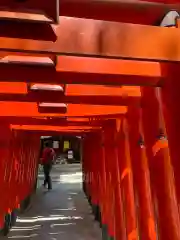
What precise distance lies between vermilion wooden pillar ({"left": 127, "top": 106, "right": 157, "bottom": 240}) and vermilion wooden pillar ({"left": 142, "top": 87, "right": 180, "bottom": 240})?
643mm

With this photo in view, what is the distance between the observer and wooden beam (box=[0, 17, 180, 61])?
1461mm

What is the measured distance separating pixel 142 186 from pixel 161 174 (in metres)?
0.83

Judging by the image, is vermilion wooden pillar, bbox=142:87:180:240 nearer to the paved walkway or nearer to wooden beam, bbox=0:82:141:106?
wooden beam, bbox=0:82:141:106

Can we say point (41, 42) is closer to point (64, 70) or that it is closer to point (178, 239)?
point (64, 70)

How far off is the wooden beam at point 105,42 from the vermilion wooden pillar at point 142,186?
4.36 ft

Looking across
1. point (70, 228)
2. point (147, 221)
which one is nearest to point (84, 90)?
point (147, 221)

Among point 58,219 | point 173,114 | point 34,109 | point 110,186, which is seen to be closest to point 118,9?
A: point 173,114

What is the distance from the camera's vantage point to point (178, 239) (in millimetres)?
1874

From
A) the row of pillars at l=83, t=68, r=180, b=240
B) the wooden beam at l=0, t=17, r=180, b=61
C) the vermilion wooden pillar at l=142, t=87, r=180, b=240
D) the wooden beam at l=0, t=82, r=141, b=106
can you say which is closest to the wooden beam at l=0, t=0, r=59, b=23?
the wooden beam at l=0, t=17, r=180, b=61

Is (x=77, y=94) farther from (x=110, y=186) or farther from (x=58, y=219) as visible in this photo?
(x=58, y=219)

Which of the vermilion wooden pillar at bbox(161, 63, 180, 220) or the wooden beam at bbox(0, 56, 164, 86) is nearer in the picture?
the vermilion wooden pillar at bbox(161, 63, 180, 220)

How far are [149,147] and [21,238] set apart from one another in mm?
4623

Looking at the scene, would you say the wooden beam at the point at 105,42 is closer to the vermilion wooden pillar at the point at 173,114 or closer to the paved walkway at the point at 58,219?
the vermilion wooden pillar at the point at 173,114

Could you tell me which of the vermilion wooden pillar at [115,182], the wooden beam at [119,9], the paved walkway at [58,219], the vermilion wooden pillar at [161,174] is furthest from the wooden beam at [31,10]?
the paved walkway at [58,219]
